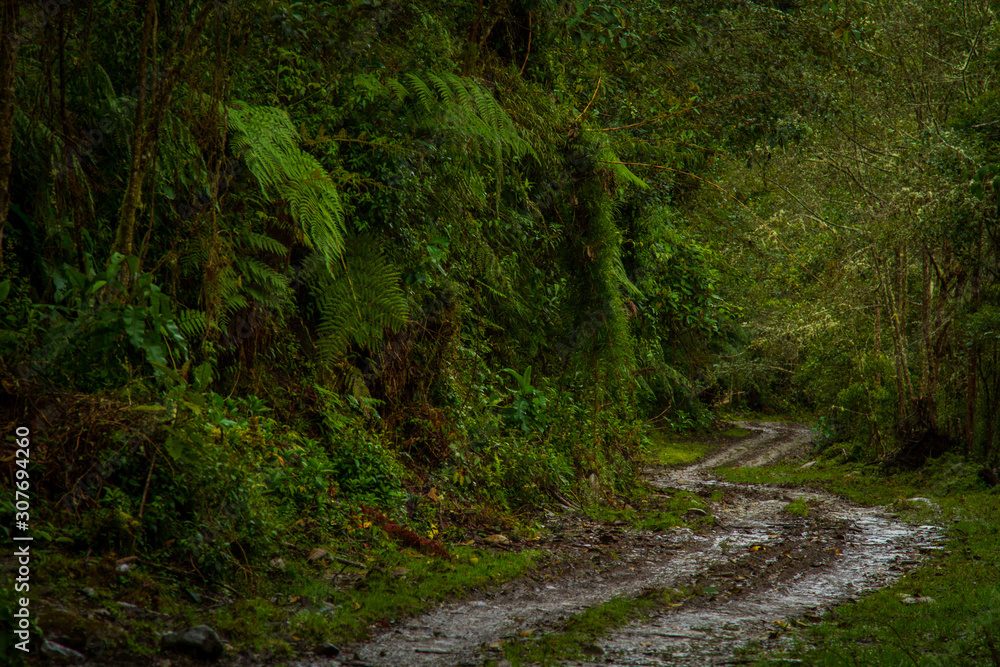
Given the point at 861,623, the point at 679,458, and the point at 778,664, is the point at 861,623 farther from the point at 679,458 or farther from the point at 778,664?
the point at 679,458

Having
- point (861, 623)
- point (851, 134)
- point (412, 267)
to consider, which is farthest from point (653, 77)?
point (861, 623)

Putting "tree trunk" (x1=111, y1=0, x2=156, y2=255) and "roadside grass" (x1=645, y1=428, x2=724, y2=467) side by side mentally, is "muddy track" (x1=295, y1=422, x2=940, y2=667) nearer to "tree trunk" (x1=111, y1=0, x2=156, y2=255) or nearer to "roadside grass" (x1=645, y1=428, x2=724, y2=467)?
"tree trunk" (x1=111, y1=0, x2=156, y2=255)

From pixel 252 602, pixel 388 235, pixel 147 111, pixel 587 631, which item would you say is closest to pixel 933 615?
pixel 587 631

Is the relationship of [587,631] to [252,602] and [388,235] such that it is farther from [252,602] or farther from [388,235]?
[388,235]

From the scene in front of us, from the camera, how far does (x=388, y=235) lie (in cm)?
709

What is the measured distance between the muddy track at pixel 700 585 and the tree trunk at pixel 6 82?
2.95 m

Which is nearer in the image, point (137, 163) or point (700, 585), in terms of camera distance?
point (137, 163)

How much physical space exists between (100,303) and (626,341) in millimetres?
5237

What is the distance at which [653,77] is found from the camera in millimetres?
10750

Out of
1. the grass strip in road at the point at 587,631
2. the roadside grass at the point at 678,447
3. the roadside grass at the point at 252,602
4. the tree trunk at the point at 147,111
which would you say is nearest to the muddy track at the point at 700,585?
the grass strip in road at the point at 587,631

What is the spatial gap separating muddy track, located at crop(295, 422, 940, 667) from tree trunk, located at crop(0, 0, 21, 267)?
2.95 meters

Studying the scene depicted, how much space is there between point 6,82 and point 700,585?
5364mm

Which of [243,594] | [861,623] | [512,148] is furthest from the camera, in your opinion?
[512,148]

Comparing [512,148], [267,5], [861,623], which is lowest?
[861,623]
